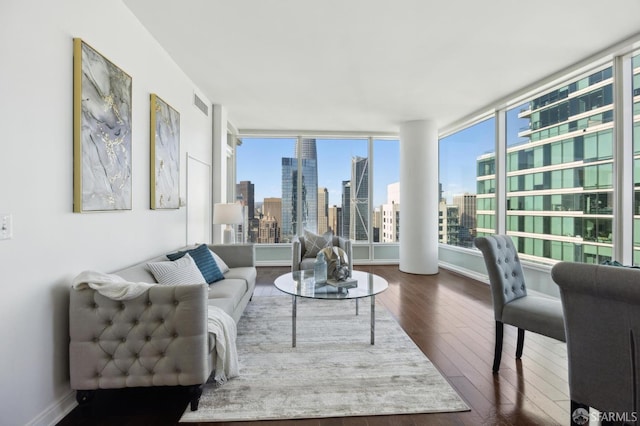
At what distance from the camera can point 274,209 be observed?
6.18 metres

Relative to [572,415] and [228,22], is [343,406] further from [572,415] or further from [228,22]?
[228,22]

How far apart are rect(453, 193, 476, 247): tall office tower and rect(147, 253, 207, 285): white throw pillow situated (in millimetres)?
4697

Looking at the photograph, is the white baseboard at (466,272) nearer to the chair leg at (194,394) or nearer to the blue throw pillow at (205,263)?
the blue throw pillow at (205,263)

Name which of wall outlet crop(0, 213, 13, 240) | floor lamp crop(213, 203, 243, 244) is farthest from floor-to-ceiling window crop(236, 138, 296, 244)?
wall outlet crop(0, 213, 13, 240)

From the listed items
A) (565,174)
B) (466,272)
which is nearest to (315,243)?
(466,272)

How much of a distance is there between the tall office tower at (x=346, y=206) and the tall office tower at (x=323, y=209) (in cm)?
35

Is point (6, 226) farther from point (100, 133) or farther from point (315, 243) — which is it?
point (315, 243)

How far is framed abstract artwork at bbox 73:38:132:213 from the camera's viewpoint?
180 centimetres

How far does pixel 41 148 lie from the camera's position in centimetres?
158

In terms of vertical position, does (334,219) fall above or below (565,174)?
below

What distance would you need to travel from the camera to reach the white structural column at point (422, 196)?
5.42 meters

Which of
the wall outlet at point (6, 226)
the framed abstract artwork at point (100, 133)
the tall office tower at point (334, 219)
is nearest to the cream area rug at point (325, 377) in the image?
the wall outlet at point (6, 226)

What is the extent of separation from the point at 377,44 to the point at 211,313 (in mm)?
2837

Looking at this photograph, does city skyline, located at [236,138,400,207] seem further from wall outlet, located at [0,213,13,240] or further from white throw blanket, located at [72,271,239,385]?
wall outlet, located at [0,213,13,240]
